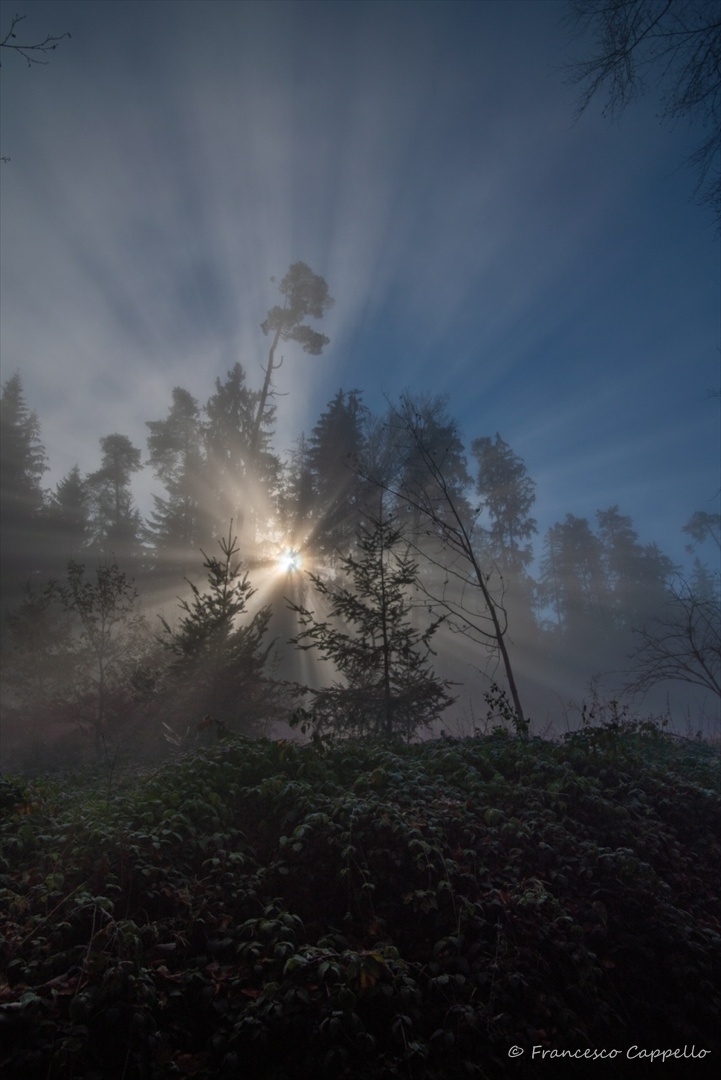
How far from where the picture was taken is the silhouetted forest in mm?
11375

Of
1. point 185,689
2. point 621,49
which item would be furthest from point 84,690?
point 621,49

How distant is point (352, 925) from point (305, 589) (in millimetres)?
24768

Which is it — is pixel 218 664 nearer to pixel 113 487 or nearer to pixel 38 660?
pixel 38 660

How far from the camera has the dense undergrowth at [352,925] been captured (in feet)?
10.1

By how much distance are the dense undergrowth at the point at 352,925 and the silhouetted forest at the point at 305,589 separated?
79.5 inches

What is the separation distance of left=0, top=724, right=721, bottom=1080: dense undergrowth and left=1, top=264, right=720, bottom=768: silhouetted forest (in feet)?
6.62

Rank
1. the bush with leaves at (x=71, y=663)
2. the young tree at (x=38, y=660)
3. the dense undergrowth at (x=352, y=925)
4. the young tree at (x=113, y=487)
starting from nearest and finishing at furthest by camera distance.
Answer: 1. the dense undergrowth at (x=352, y=925)
2. the bush with leaves at (x=71, y=663)
3. the young tree at (x=38, y=660)
4. the young tree at (x=113, y=487)

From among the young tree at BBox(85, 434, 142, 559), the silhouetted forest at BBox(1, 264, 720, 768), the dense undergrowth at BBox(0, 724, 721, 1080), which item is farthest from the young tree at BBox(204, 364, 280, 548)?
the dense undergrowth at BBox(0, 724, 721, 1080)

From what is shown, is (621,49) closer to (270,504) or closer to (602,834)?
(602,834)

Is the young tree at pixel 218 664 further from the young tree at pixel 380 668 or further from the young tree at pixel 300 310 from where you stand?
the young tree at pixel 300 310

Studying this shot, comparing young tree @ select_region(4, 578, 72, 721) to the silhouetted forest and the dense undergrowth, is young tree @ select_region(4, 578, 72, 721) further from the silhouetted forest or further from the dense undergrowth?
the dense undergrowth

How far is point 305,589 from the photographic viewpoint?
28.7 metres

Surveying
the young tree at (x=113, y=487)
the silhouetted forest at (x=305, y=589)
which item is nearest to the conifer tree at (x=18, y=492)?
the silhouetted forest at (x=305, y=589)

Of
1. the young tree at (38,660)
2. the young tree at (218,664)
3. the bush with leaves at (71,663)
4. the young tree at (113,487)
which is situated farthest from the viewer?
the young tree at (113,487)
